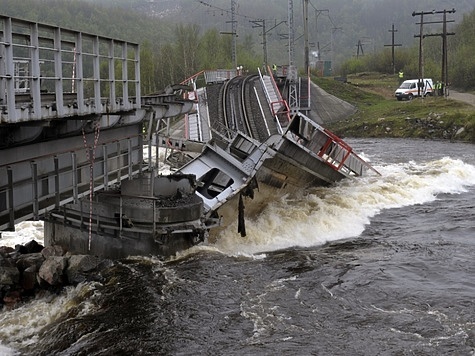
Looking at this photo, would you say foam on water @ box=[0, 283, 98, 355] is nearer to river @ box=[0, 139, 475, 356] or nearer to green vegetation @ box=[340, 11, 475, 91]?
river @ box=[0, 139, 475, 356]

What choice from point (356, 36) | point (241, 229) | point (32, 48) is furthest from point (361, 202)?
point (356, 36)

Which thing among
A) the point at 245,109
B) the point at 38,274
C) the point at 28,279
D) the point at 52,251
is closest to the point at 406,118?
the point at 245,109

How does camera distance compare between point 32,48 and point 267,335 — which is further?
point 267,335

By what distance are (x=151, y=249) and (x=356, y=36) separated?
172357 millimetres

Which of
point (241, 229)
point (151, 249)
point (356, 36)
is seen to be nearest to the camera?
point (151, 249)

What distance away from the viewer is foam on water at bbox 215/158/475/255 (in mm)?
18781

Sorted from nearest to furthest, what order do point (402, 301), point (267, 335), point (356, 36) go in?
1. point (267, 335)
2. point (402, 301)
3. point (356, 36)

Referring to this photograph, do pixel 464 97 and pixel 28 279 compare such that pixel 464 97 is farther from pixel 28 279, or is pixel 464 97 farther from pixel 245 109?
pixel 28 279

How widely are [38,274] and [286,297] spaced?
218 inches

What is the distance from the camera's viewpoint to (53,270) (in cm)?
1406

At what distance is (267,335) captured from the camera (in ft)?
37.7

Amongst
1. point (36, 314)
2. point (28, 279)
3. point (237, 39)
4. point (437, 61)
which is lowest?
point (36, 314)

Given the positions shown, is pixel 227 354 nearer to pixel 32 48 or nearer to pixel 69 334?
pixel 69 334

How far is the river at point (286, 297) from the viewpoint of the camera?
445 inches
